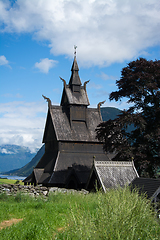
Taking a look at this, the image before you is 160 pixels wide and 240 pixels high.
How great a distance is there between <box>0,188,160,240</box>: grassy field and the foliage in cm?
1155

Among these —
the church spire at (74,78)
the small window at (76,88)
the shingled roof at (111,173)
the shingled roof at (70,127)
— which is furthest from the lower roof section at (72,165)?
the church spire at (74,78)

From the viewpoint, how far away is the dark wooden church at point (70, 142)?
3366 cm

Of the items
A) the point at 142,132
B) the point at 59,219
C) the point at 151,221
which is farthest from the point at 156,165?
the point at 151,221

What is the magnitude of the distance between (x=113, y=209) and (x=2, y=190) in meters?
14.2

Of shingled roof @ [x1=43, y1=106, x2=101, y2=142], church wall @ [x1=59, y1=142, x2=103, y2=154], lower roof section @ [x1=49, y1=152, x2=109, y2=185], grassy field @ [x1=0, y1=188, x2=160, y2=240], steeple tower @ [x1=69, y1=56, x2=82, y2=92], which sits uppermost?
steeple tower @ [x1=69, y1=56, x2=82, y2=92]

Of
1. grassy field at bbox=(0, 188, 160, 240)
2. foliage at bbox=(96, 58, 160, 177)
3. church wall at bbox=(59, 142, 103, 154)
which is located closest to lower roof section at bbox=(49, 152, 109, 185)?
church wall at bbox=(59, 142, 103, 154)

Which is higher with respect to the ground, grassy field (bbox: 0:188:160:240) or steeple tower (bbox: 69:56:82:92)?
steeple tower (bbox: 69:56:82:92)

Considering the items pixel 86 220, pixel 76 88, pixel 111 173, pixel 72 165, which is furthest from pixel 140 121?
pixel 86 220

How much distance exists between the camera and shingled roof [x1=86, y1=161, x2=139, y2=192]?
21.9m

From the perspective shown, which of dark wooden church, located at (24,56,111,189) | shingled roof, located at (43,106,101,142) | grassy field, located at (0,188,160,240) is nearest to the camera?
grassy field, located at (0,188,160,240)

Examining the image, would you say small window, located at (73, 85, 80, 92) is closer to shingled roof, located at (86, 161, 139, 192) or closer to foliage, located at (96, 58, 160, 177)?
foliage, located at (96, 58, 160, 177)

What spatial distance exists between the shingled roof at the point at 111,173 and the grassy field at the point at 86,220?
518 centimetres

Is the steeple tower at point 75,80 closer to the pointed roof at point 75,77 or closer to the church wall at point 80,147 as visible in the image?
the pointed roof at point 75,77

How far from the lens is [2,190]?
65.6ft
